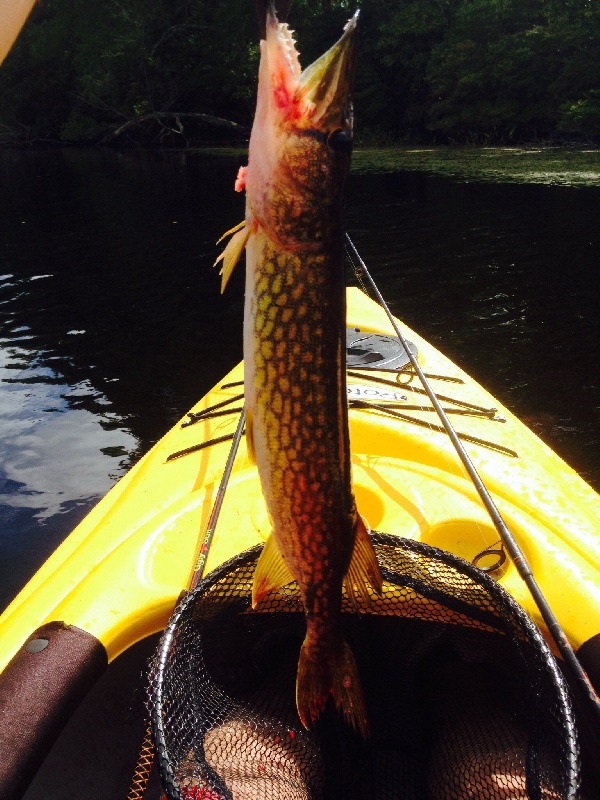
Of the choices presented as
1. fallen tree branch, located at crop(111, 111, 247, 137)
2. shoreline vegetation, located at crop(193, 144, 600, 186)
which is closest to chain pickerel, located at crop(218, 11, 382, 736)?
shoreline vegetation, located at crop(193, 144, 600, 186)

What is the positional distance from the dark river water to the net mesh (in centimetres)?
310

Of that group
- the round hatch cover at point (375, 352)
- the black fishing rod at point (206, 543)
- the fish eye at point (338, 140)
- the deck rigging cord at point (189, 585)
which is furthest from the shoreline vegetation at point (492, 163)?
the fish eye at point (338, 140)

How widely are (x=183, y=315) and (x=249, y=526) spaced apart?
9.16 m

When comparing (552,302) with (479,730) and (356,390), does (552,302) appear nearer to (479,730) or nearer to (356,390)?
(356,390)

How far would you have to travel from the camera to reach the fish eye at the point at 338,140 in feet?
5.47

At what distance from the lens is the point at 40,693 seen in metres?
2.41

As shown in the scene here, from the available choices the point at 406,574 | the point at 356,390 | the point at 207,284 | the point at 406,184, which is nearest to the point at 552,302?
the point at 207,284

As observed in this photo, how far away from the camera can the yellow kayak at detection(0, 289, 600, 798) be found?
2738 millimetres

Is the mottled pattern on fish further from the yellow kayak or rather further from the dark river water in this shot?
the dark river water

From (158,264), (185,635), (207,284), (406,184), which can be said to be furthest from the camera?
(406,184)

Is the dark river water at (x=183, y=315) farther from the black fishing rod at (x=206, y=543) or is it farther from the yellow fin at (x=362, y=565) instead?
the yellow fin at (x=362, y=565)

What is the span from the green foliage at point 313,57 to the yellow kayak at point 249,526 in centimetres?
3279

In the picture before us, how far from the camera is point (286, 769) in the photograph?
2.70 metres

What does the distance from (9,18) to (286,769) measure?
3027 millimetres
